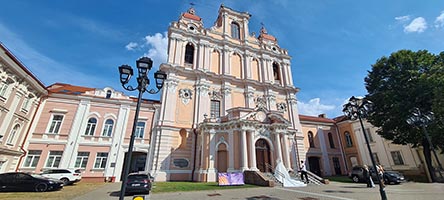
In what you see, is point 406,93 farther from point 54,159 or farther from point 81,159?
point 54,159

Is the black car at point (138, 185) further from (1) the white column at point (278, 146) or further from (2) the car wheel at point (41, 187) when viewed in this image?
(1) the white column at point (278, 146)

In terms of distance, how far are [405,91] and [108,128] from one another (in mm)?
30276

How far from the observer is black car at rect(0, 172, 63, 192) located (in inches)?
500

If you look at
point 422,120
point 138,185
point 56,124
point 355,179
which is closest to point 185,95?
point 56,124

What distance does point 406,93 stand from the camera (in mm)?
19016

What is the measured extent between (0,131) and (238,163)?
1923 cm

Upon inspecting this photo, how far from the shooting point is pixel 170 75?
923 inches

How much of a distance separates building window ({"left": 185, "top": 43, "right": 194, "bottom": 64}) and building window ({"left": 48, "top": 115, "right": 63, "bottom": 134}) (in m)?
15.3

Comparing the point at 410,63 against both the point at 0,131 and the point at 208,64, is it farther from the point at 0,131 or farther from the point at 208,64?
the point at 0,131

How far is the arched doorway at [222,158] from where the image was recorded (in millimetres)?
18438

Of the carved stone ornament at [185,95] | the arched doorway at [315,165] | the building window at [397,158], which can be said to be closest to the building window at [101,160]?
the carved stone ornament at [185,95]

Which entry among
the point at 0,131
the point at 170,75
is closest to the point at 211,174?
the point at 170,75

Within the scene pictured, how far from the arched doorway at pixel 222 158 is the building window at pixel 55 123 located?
16.1 m

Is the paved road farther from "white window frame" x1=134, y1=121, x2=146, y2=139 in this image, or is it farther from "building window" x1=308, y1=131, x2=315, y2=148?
"building window" x1=308, y1=131, x2=315, y2=148
